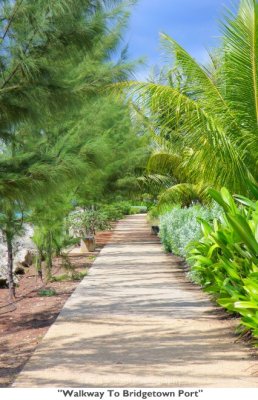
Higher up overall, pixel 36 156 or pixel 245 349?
pixel 36 156

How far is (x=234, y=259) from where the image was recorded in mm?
6969

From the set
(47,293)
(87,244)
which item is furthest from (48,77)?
(87,244)

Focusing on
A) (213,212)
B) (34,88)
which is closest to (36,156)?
(34,88)

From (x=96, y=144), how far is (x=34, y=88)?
173 centimetres

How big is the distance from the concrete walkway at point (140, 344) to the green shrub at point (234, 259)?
40cm

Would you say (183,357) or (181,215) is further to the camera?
(181,215)

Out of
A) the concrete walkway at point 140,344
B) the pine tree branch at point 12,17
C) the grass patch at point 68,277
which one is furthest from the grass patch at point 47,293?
the pine tree branch at point 12,17

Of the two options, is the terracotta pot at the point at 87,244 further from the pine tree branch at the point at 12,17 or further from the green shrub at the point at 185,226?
the pine tree branch at the point at 12,17

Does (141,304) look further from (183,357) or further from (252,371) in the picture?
Result: (252,371)

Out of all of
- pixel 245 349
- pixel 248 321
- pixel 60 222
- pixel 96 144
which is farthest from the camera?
pixel 60 222

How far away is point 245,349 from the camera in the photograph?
6.13 meters

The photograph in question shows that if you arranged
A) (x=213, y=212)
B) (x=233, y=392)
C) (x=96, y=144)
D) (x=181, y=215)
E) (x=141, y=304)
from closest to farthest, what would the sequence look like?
1. (x=233, y=392)
2. (x=96, y=144)
3. (x=141, y=304)
4. (x=213, y=212)
5. (x=181, y=215)

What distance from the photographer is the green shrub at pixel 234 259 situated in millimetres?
5645

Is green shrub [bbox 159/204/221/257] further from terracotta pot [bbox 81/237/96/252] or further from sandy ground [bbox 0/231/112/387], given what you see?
terracotta pot [bbox 81/237/96/252]
